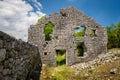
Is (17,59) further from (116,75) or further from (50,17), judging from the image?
(50,17)

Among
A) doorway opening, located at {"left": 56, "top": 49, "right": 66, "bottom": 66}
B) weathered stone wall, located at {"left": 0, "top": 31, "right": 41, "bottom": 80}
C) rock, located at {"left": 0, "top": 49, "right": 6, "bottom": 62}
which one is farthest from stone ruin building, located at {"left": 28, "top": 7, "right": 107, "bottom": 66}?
rock, located at {"left": 0, "top": 49, "right": 6, "bottom": 62}

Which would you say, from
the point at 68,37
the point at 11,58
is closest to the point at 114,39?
the point at 68,37

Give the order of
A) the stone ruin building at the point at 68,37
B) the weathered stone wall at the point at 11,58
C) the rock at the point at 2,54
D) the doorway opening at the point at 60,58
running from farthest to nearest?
the doorway opening at the point at 60,58
the stone ruin building at the point at 68,37
the weathered stone wall at the point at 11,58
the rock at the point at 2,54

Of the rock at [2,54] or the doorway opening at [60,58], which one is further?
the doorway opening at [60,58]

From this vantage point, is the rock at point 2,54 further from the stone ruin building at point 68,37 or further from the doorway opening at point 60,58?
the doorway opening at point 60,58

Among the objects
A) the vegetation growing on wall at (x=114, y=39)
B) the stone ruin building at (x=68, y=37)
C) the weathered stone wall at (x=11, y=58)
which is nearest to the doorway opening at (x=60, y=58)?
the stone ruin building at (x=68, y=37)

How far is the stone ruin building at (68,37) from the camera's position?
27875 mm

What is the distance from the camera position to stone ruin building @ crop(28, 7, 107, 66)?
27.9m

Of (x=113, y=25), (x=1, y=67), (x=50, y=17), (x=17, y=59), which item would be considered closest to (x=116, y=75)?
(x=17, y=59)

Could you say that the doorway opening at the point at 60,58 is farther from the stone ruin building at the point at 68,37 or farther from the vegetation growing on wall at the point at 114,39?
the vegetation growing on wall at the point at 114,39

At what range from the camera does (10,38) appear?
6129 millimetres

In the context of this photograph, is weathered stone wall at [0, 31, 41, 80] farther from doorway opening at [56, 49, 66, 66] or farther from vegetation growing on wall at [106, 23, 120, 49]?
vegetation growing on wall at [106, 23, 120, 49]

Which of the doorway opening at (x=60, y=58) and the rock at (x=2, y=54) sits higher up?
the doorway opening at (x=60, y=58)

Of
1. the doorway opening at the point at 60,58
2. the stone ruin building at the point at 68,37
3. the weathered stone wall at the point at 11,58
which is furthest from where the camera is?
the doorway opening at the point at 60,58
